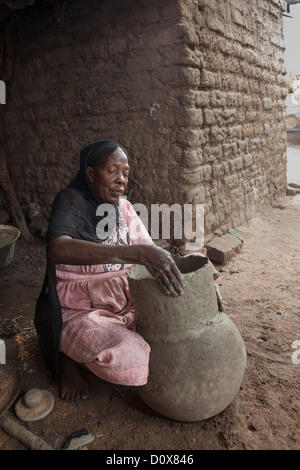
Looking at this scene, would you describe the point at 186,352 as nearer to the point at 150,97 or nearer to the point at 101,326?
the point at 101,326

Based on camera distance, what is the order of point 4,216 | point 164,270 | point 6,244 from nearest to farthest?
1. point 164,270
2. point 6,244
3. point 4,216

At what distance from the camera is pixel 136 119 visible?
13.1 feet

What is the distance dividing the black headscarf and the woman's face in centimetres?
2

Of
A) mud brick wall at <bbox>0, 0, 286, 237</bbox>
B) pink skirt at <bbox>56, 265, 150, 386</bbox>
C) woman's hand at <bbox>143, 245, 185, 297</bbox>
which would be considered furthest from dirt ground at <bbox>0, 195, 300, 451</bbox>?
mud brick wall at <bbox>0, 0, 286, 237</bbox>

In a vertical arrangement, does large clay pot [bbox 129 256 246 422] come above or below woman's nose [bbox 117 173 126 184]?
below

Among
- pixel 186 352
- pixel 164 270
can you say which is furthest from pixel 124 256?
pixel 186 352

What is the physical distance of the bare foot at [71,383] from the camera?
204 cm

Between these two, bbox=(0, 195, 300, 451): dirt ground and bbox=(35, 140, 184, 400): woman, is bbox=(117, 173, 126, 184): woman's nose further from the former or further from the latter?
bbox=(0, 195, 300, 451): dirt ground

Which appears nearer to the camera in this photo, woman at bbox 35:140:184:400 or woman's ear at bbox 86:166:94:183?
woman at bbox 35:140:184:400

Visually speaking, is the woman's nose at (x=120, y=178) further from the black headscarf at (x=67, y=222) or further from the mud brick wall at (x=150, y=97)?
the mud brick wall at (x=150, y=97)

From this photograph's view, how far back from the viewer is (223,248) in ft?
13.6

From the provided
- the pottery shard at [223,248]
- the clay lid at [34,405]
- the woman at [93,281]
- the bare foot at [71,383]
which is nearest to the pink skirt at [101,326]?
the woman at [93,281]

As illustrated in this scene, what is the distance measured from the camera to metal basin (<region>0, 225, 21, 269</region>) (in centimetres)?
293

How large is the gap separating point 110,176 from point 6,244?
1.31 metres
